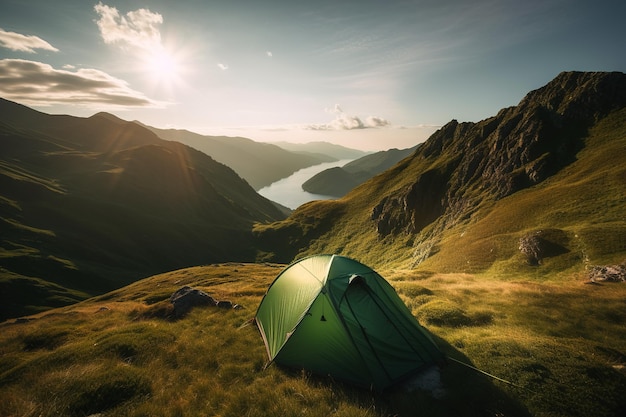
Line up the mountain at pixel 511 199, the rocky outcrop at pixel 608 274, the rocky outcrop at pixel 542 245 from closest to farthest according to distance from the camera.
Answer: the rocky outcrop at pixel 608 274
the rocky outcrop at pixel 542 245
the mountain at pixel 511 199

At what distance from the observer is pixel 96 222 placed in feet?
404

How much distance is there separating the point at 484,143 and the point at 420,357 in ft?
283

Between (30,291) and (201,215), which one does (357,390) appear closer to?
(30,291)

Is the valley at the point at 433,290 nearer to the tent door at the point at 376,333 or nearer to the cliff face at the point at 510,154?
the cliff face at the point at 510,154

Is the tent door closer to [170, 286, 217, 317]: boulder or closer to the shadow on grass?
the shadow on grass

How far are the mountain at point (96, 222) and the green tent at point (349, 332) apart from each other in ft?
302

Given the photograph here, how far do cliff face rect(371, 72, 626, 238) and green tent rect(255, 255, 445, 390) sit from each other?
53.6 metres

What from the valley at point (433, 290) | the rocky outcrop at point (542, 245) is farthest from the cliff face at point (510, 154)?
the rocky outcrop at point (542, 245)

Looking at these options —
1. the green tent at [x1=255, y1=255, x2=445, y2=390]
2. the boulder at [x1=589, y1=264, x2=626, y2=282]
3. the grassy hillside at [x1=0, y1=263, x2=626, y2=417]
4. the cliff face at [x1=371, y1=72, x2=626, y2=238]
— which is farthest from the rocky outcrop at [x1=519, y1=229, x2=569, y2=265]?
the cliff face at [x1=371, y1=72, x2=626, y2=238]

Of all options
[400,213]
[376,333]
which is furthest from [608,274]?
[400,213]

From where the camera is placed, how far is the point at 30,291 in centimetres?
7781

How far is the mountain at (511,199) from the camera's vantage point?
32.0 metres

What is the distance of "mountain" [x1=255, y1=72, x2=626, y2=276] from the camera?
31953mm

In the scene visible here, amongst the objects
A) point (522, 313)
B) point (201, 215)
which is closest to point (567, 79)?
point (522, 313)
